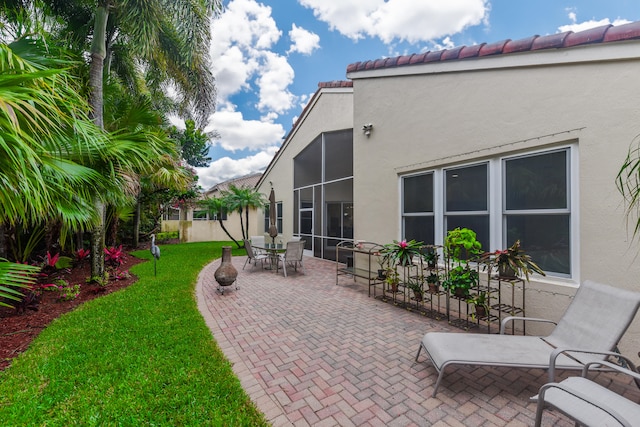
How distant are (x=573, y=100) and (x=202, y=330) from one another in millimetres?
6450

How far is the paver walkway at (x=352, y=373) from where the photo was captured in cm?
246

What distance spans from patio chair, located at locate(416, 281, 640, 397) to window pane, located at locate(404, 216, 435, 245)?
267cm

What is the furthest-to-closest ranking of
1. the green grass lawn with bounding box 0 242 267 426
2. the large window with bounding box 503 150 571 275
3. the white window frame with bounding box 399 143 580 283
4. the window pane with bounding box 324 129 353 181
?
the window pane with bounding box 324 129 353 181 → the large window with bounding box 503 150 571 275 → the white window frame with bounding box 399 143 580 283 → the green grass lawn with bounding box 0 242 267 426

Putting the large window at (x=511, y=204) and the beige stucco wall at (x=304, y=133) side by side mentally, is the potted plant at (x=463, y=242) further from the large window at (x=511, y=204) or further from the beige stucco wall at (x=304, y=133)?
the beige stucco wall at (x=304, y=133)

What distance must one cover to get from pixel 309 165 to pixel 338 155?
2616 millimetres

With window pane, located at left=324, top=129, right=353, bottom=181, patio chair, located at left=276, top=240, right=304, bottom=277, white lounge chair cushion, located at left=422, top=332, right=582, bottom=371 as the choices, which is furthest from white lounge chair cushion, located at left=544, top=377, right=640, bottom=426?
window pane, located at left=324, top=129, right=353, bottom=181

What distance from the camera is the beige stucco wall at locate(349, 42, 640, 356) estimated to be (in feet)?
10.4

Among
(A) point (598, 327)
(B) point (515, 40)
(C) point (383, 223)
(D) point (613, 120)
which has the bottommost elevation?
(A) point (598, 327)

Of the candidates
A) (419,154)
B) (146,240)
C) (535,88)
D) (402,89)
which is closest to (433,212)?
(419,154)

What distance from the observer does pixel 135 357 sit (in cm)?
337

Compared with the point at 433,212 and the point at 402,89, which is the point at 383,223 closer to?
the point at 433,212

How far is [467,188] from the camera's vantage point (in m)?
4.91

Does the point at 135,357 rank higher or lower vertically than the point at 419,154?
lower

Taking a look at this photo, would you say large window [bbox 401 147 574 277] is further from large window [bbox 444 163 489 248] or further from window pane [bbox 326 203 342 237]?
window pane [bbox 326 203 342 237]
